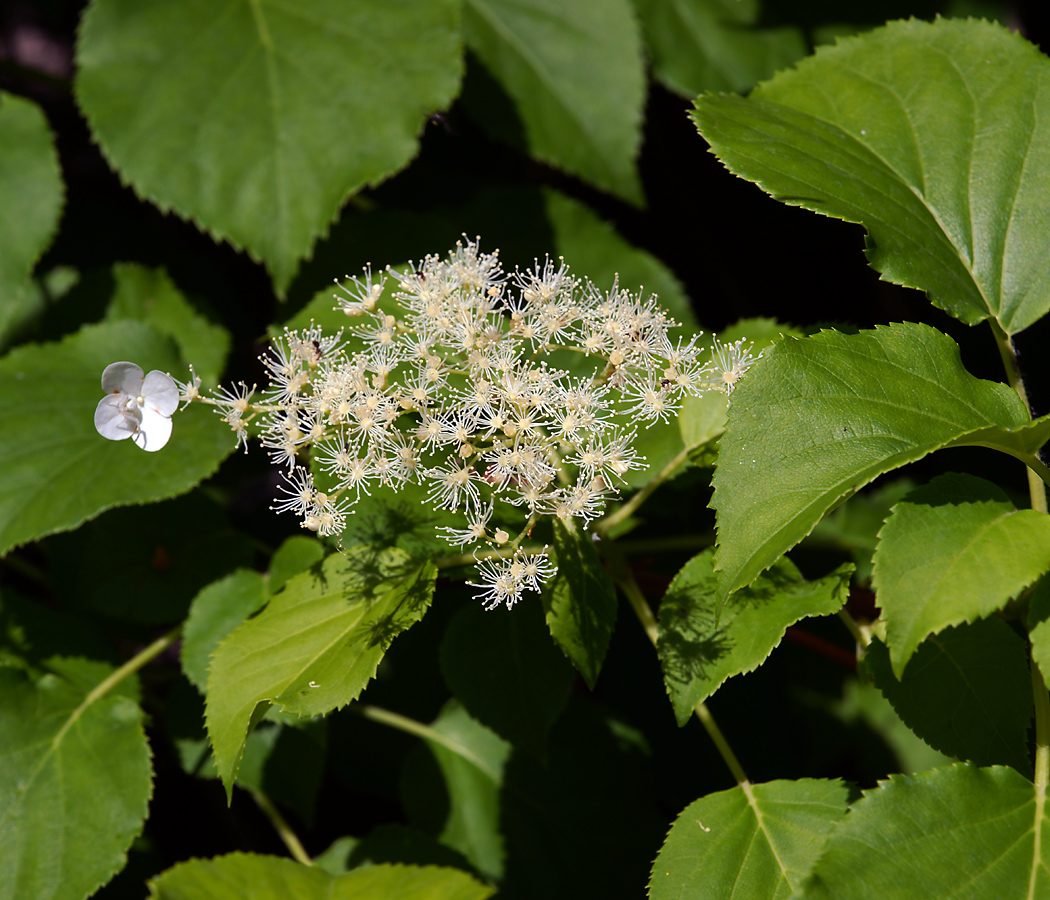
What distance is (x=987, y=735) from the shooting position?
113cm

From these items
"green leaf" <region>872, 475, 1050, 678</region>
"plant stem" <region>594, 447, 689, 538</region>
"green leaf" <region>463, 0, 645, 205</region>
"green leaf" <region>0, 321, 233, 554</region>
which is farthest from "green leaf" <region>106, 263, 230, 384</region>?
"green leaf" <region>872, 475, 1050, 678</region>

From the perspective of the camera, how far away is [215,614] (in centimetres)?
148

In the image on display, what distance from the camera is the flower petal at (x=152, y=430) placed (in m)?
1.15

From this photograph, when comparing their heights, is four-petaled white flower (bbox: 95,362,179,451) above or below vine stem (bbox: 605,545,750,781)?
above

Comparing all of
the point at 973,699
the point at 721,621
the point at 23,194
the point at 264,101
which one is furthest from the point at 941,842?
the point at 23,194

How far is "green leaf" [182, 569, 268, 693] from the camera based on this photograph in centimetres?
143

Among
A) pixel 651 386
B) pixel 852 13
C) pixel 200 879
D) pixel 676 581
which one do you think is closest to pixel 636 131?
pixel 852 13

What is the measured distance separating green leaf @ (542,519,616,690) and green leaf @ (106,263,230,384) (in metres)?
1.06

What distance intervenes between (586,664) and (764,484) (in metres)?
0.31

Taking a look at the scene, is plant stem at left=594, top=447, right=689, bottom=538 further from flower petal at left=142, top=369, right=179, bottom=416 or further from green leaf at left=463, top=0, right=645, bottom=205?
green leaf at left=463, top=0, right=645, bottom=205

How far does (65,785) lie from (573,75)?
70.1 inches

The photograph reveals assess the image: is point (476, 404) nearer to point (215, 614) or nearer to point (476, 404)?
point (476, 404)

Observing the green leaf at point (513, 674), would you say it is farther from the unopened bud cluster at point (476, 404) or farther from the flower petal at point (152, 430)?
the flower petal at point (152, 430)

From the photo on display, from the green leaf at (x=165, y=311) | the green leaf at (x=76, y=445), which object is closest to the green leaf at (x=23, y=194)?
the green leaf at (x=76, y=445)
